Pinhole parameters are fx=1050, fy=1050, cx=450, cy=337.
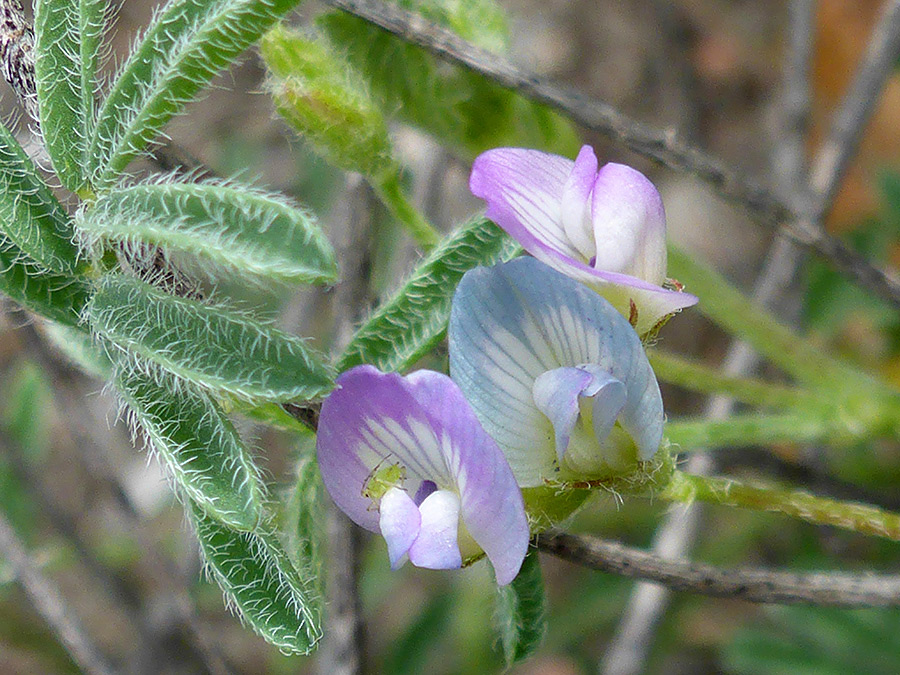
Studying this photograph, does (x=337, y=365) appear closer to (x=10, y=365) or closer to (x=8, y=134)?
(x=8, y=134)

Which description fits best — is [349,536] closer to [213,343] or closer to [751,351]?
[213,343]

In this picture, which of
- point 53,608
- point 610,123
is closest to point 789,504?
point 610,123

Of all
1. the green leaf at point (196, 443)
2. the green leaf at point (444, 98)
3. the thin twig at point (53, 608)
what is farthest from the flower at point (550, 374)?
the thin twig at point (53, 608)

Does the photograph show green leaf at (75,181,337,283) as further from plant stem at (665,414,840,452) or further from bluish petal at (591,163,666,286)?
plant stem at (665,414,840,452)

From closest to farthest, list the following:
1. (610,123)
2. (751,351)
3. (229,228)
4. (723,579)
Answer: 1. (229,228)
2. (723,579)
3. (610,123)
4. (751,351)

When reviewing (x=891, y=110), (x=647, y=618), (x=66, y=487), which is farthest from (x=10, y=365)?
(x=891, y=110)

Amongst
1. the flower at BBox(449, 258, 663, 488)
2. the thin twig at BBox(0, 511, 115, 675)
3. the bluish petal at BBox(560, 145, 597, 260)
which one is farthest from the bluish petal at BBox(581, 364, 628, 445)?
the thin twig at BBox(0, 511, 115, 675)
